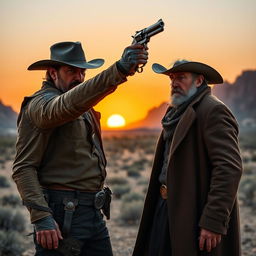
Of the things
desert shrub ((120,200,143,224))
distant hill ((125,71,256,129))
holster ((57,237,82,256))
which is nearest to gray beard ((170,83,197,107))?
holster ((57,237,82,256))

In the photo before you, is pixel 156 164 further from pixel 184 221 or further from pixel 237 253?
pixel 237 253

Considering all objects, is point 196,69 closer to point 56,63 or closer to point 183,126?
point 183,126

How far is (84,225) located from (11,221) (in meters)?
6.51

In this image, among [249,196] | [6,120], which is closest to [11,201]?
[249,196]

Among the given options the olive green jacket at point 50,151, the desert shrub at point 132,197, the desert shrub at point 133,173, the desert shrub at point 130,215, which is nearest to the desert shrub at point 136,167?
the desert shrub at point 133,173

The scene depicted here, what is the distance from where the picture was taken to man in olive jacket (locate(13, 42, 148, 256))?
13.2 ft

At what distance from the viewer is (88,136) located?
436cm

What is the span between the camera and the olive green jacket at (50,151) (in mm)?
4039

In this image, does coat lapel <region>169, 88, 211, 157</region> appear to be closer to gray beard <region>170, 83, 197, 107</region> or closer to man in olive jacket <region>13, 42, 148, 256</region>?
gray beard <region>170, 83, 197, 107</region>

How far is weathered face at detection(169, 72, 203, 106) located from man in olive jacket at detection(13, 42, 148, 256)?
0.72 metres

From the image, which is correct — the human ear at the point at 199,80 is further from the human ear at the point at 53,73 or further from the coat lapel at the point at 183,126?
the human ear at the point at 53,73

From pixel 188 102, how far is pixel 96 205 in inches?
44.2

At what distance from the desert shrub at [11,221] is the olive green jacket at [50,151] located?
20.9 ft

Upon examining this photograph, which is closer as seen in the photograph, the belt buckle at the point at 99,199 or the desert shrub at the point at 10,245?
the belt buckle at the point at 99,199
